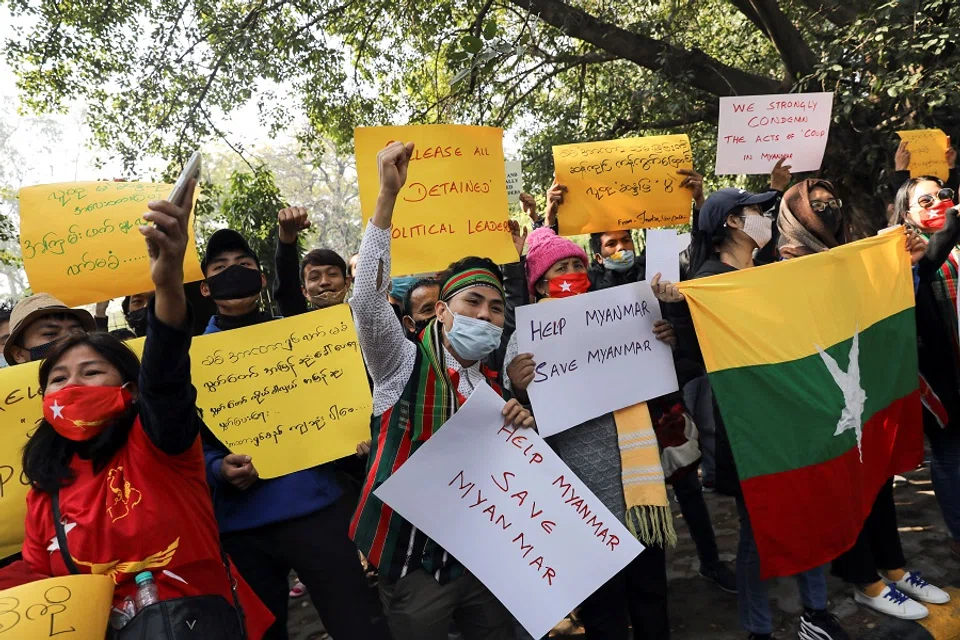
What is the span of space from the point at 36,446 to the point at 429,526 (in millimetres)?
1038

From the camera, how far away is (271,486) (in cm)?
225

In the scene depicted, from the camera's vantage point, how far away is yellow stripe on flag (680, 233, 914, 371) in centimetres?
239

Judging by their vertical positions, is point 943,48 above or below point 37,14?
below

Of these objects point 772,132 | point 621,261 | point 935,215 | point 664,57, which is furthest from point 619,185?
point 664,57

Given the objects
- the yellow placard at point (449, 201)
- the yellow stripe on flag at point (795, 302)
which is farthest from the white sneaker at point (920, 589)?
the yellow placard at point (449, 201)

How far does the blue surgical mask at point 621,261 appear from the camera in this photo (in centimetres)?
327

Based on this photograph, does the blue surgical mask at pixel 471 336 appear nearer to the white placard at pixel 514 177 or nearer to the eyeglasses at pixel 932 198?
the white placard at pixel 514 177

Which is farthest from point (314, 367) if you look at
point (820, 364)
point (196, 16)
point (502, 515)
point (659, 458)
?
point (196, 16)

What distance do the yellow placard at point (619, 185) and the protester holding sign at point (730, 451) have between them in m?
0.51

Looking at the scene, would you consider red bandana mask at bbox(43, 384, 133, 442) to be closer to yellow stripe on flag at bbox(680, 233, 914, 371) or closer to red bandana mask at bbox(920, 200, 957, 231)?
yellow stripe on flag at bbox(680, 233, 914, 371)

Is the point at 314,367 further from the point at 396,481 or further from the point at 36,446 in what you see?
the point at 36,446

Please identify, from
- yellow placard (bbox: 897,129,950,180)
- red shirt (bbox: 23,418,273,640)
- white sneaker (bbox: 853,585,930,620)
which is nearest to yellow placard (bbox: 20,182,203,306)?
red shirt (bbox: 23,418,273,640)

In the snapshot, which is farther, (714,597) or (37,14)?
(37,14)

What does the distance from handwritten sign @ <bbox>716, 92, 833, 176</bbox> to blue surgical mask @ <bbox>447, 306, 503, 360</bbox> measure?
84.4 inches
